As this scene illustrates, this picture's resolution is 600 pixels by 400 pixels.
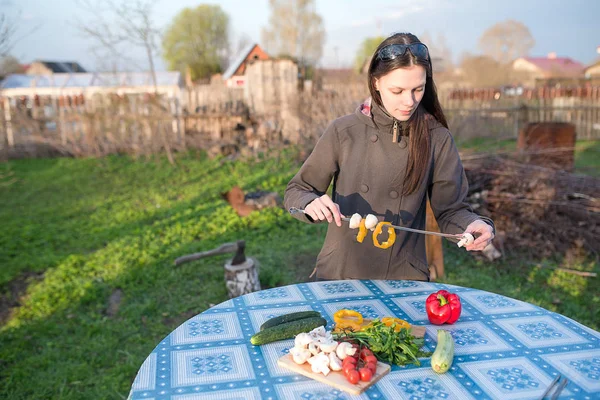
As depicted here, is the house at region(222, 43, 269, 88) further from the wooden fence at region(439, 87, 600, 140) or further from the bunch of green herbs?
the bunch of green herbs

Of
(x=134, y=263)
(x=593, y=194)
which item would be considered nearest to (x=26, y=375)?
(x=134, y=263)

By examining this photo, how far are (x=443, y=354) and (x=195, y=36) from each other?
3119cm

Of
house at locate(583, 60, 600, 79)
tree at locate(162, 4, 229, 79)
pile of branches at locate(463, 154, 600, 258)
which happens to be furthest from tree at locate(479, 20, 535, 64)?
pile of branches at locate(463, 154, 600, 258)

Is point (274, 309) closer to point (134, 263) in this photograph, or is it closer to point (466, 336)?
point (466, 336)

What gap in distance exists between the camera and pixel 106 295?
5750 millimetres

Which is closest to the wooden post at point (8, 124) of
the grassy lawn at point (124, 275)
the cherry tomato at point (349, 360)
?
the grassy lawn at point (124, 275)

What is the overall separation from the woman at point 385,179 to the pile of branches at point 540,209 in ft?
13.2

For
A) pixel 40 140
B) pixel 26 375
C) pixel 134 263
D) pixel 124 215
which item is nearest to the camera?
pixel 26 375

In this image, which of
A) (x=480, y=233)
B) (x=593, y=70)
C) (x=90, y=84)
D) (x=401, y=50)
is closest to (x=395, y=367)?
(x=480, y=233)

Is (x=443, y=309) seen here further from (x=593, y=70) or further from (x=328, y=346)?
(x=593, y=70)

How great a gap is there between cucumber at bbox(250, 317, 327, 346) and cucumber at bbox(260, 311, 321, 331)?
0.03m

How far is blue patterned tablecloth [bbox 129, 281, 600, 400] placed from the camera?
1.91 metres

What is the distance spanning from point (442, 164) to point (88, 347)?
3580 mm

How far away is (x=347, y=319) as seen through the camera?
2381 mm
